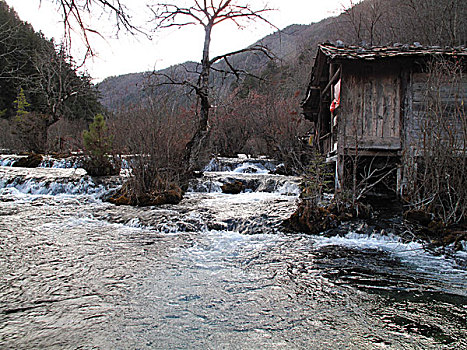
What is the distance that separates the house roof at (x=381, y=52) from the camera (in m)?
8.33

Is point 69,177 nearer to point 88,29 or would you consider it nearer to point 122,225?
point 122,225

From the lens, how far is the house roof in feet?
27.3

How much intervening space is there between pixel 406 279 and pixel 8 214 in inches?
366

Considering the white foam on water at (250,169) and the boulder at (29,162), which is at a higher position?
the boulder at (29,162)

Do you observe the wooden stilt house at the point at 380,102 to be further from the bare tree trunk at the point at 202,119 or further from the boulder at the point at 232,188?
the bare tree trunk at the point at 202,119

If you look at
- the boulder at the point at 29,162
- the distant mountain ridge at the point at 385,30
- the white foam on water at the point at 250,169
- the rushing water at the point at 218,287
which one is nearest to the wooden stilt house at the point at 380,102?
the rushing water at the point at 218,287

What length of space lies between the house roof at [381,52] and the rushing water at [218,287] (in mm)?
4267

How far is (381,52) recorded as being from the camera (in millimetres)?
8758

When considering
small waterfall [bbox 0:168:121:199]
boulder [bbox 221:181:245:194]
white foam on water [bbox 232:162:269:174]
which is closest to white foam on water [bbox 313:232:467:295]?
boulder [bbox 221:181:245:194]

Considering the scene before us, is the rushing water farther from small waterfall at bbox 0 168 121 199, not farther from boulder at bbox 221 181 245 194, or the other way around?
boulder at bbox 221 181 245 194

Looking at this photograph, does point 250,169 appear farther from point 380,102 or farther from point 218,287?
point 218,287

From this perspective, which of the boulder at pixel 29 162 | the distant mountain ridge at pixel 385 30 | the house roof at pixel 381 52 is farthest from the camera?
the boulder at pixel 29 162

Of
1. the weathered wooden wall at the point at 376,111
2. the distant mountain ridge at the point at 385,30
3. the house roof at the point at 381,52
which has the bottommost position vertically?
the weathered wooden wall at the point at 376,111

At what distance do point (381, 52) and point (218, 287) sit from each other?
7530 millimetres
